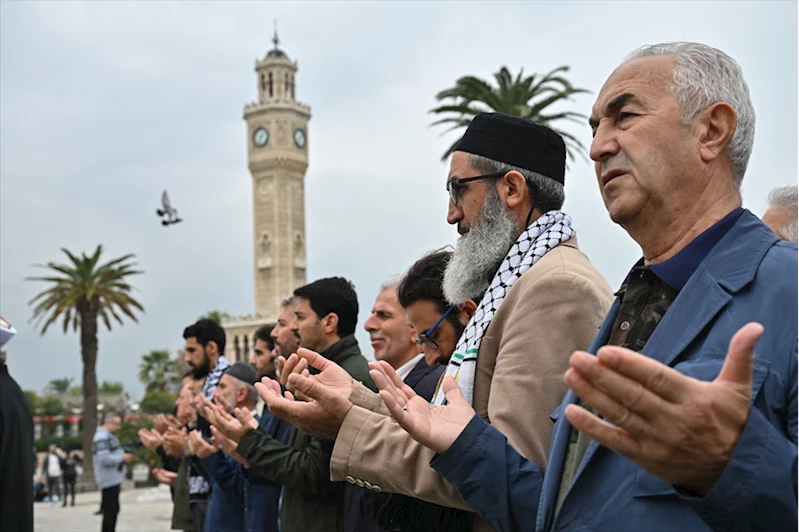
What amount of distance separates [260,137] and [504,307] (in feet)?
239

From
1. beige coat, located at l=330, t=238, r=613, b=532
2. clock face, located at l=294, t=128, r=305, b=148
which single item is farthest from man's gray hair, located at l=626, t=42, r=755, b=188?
clock face, located at l=294, t=128, r=305, b=148

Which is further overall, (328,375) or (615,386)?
(328,375)

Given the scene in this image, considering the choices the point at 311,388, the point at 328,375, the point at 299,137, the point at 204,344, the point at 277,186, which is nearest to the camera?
the point at 311,388

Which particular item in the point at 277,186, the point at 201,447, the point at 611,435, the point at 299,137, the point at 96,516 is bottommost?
the point at 96,516

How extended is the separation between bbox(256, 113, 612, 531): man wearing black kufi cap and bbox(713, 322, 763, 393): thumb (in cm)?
110

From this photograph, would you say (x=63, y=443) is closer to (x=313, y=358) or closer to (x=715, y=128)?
(x=313, y=358)

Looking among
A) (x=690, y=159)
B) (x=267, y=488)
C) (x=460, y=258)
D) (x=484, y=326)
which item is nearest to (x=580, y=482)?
(x=690, y=159)

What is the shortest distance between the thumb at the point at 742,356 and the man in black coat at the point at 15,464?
3.74 meters

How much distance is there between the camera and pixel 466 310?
3523mm

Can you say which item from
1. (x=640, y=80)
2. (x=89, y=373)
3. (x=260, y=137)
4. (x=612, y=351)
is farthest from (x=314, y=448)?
(x=260, y=137)

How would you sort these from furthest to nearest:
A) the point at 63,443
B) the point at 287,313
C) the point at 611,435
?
the point at 63,443
the point at 287,313
the point at 611,435

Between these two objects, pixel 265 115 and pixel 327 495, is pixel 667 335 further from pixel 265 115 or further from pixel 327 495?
pixel 265 115

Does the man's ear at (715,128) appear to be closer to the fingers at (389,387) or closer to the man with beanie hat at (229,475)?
the fingers at (389,387)

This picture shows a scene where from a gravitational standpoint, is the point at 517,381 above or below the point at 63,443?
above
